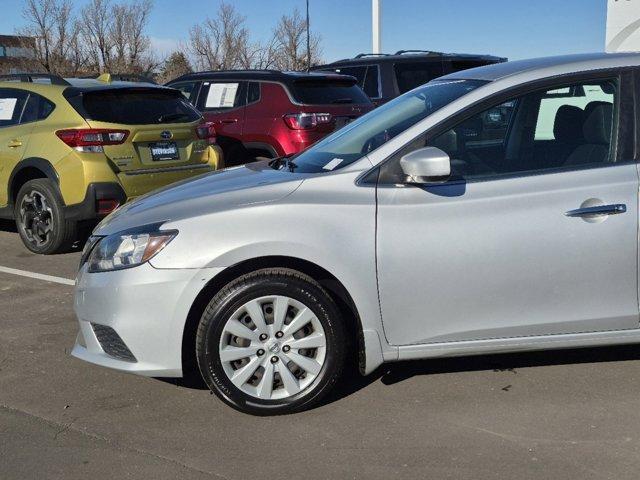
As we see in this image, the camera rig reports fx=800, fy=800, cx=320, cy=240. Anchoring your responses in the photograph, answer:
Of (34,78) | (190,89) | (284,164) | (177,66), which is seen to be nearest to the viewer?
(284,164)

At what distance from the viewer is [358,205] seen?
380 centimetres

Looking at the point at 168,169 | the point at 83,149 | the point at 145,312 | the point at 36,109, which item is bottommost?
the point at 145,312

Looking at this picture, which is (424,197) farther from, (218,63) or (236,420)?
(218,63)

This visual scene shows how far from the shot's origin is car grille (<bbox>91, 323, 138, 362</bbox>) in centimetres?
386

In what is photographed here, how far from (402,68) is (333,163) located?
816 centimetres

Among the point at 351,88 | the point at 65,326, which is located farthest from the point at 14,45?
the point at 65,326

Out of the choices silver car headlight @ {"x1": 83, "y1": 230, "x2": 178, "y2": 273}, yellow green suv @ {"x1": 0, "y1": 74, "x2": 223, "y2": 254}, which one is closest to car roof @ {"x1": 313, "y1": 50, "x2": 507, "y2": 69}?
yellow green suv @ {"x1": 0, "y1": 74, "x2": 223, "y2": 254}

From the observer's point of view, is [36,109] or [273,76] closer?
[36,109]

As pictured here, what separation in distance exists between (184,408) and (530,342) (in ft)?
5.74

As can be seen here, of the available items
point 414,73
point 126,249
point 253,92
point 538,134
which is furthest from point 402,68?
point 126,249

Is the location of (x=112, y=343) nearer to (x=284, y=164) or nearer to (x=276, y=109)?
(x=284, y=164)

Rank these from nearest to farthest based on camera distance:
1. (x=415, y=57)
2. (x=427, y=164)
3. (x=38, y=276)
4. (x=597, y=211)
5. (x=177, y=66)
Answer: (x=427, y=164) → (x=597, y=211) → (x=38, y=276) → (x=415, y=57) → (x=177, y=66)

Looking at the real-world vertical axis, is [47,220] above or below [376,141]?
below

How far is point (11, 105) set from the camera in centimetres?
784
